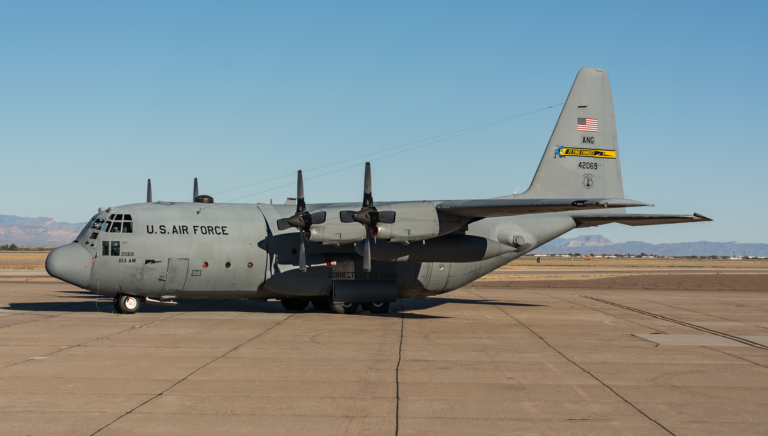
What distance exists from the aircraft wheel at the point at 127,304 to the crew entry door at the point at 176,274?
1649 millimetres

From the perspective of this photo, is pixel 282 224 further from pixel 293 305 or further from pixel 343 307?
pixel 293 305

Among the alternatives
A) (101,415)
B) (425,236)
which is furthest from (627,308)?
(101,415)

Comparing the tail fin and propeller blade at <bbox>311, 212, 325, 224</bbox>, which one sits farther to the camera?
the tail fin

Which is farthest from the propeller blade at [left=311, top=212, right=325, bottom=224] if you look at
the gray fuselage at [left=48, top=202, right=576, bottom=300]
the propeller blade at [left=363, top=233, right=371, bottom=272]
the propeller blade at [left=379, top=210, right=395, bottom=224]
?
the propeller blade at [left=379, top=210, right=395, bottom=224]

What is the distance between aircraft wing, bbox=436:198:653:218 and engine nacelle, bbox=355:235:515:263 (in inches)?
57.4

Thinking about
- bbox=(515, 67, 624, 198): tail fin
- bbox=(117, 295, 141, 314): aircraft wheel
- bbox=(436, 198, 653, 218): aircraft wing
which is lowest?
bbox=(117, 295, 141, 314): aircraft wheel

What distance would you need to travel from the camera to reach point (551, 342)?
16812 mm

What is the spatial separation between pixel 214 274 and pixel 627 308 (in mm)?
18578

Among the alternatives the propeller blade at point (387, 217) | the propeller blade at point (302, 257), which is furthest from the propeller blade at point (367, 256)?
the propeller blade at point (302, 257)

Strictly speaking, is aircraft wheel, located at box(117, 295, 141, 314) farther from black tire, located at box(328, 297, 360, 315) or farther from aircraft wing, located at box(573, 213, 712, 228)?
aircraft wing, located at box(573, 213, 712, 228)

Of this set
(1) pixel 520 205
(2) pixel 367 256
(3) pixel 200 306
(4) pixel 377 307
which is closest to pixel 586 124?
(1) pixel 520 205

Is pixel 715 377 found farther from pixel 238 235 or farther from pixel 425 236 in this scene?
pixel 238 235

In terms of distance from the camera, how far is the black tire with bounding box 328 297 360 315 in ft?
76.0

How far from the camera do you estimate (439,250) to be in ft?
71.8
